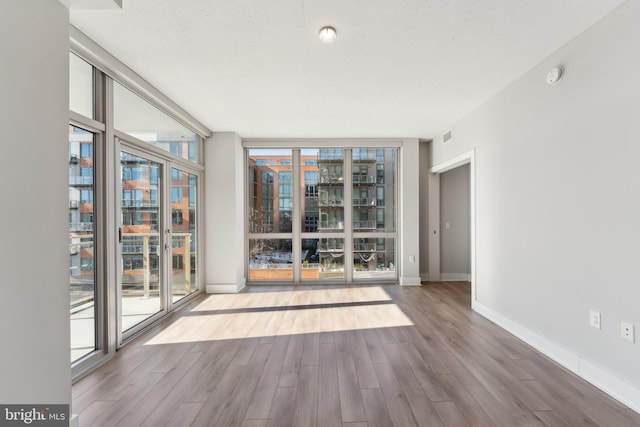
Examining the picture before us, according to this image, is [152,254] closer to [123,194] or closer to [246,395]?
[123,194]

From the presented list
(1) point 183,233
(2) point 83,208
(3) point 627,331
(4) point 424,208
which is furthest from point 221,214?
(3) point 627,331

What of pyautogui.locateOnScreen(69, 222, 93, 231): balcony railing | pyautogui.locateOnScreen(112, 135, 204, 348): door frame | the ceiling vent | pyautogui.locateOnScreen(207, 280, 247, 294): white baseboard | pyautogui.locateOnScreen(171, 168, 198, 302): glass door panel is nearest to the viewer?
pyautogui.locateOnScreen(69, 222, 93, 231): balcony railing

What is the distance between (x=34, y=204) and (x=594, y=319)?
3.58 m

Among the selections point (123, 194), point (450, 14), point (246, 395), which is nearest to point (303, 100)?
point (450, 14)

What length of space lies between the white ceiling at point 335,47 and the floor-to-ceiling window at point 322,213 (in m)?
1.74

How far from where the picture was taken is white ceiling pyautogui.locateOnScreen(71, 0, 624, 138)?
1.98m

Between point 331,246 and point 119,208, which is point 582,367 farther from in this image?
point 119,208

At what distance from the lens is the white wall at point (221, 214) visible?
4.80 metres

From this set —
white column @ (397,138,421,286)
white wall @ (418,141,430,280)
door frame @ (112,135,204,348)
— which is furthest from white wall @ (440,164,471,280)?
door frame @ (112,135,204,348)

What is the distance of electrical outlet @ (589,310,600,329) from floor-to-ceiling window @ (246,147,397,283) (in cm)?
336

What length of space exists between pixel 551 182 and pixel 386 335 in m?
2.09

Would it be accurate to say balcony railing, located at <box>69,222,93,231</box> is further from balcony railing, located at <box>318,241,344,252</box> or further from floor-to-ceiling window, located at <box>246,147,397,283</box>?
balcony railing, located at <box>318,241,344,252</box>

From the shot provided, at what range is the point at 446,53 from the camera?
8.19 ft

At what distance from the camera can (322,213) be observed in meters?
5.49
